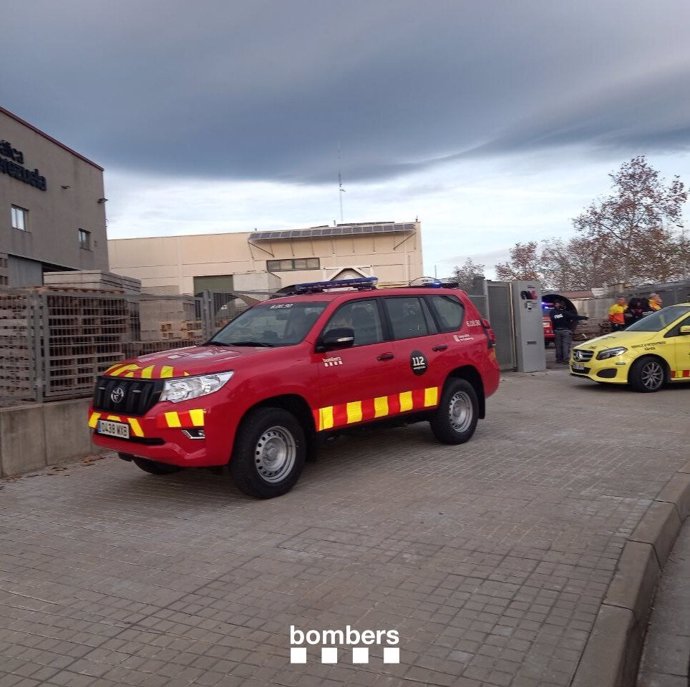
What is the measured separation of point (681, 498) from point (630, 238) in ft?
93.3

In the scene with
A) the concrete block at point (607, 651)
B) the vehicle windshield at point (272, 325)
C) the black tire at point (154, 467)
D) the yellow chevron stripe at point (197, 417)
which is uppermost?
the vehicle windshield at point (272, 325)

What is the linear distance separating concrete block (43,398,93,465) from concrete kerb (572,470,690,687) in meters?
6.02

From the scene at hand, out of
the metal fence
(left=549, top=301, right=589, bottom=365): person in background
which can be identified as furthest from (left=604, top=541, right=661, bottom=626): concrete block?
(left=549, top=301, right=589, bottom=365): person in background

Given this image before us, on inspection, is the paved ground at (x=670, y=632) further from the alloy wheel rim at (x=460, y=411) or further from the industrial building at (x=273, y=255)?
the industrial building at (x=273, y=255)

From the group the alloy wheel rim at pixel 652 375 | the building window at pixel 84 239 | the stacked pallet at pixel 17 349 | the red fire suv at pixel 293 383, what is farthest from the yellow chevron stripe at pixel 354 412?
the building window at pixel 84 239

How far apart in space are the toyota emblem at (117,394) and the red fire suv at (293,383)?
12 mm

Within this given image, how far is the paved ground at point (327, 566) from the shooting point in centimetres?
313

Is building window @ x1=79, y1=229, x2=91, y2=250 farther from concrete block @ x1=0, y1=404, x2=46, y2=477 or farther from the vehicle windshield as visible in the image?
the vehicle windshield

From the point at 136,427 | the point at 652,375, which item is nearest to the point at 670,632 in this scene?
the point at 136,427

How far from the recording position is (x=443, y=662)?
3.06 m

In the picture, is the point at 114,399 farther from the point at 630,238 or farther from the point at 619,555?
the point at 630,238

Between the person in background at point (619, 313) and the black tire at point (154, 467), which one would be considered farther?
the person in background at point (619, 313)

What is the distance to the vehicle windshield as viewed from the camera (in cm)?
629

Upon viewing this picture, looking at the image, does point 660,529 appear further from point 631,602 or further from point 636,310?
point 636,310
